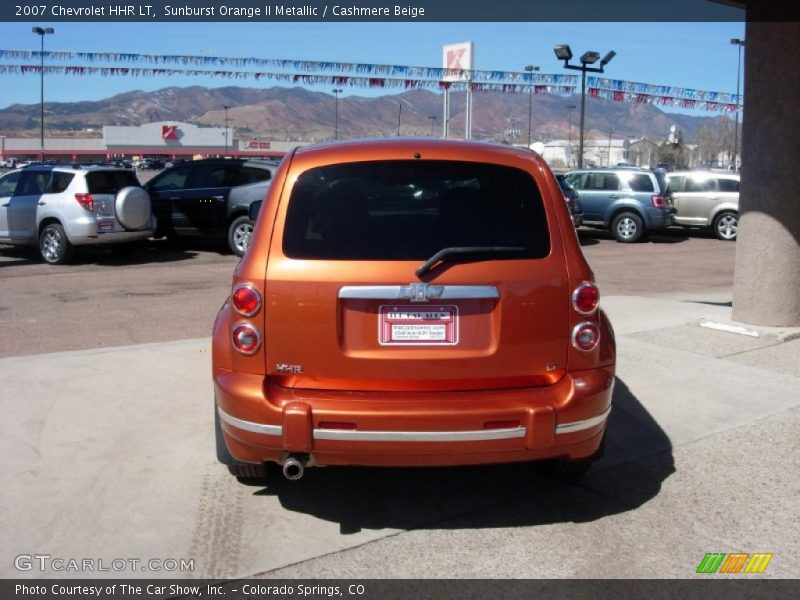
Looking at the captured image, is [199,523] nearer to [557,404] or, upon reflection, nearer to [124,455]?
[124,455]

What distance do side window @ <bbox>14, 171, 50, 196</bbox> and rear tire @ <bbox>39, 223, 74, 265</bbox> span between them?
2.25ft

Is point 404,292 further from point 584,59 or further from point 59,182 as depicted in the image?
point 584,59

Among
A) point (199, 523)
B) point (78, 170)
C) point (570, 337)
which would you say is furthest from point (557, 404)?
point (78, 170)

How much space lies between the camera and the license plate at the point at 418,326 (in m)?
3.56

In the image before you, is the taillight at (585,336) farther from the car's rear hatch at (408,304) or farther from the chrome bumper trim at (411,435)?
the chrome bumper trim at (411,435)

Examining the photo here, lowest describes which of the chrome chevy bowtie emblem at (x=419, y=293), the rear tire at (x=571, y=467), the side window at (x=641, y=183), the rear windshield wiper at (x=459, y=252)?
the rear tire at (x=571, y=467)

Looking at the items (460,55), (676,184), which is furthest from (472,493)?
(460,55)

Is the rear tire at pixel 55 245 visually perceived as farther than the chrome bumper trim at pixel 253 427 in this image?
Yes

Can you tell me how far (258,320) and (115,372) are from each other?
3.28 m

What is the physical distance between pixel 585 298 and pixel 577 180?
58.4 ft

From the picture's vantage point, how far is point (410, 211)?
385 centimetres

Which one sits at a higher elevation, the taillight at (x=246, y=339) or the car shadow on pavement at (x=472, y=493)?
the taillight at (x=246, y=339)

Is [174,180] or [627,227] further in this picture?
[627,227]

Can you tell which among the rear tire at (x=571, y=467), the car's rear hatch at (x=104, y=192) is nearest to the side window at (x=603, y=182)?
the car's rear hatch at (x=104, y=192)
